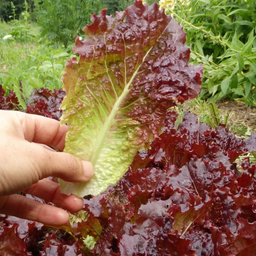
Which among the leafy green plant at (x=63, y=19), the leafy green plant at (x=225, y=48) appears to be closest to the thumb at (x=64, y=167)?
the leafy green plant at (x=225, y=48)

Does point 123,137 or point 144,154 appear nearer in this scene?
point 123,137

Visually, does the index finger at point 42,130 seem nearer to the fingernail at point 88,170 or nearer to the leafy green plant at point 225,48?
the fingernail at point 88,170

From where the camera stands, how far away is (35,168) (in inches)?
43.1

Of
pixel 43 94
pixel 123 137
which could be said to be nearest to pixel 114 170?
pixel 123 137

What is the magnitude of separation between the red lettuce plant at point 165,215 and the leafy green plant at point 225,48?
2.37 metres

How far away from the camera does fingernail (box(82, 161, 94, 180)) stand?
1.27 meters

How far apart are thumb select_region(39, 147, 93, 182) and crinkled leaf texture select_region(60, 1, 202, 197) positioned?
0.08 m

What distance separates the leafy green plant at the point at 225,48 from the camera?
3.71 m

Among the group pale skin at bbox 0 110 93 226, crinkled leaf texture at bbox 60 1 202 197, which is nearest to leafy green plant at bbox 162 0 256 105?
crinkled leaf texture at bbox 60 1 202 197

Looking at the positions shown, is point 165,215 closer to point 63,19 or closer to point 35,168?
point 35,168

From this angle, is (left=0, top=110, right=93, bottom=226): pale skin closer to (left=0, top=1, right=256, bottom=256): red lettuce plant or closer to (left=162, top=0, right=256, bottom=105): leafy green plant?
(left=0, top=1, right=256, bottom=256): red lettuce plant

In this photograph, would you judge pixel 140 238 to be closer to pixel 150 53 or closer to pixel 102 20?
pixel 150 53

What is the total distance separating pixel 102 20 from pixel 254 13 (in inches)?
150

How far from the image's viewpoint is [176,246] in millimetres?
985
